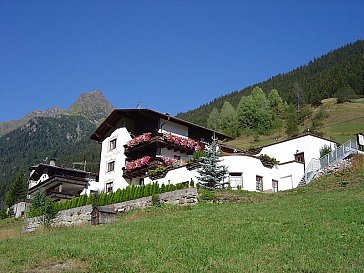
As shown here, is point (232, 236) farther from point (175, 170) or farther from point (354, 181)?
point (175, 170)

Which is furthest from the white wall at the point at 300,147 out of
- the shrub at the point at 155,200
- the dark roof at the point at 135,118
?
the shrub at the point at 155,200

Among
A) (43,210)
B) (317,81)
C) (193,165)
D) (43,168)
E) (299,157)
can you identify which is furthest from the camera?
(317,81)

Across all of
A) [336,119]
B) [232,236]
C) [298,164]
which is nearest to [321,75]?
[336,119]

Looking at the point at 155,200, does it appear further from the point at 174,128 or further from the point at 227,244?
the point at 227,244

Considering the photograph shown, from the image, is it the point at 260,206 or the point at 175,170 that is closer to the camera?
the point at 260,206

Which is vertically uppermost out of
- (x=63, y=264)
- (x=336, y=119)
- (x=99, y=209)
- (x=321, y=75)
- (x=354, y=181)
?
(x=321, y=75)

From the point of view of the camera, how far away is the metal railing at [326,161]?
34.7 m

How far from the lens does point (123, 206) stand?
3294cm

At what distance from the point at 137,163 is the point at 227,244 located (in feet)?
85.5

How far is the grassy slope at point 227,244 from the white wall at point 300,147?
13202mm

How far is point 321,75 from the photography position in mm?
151375

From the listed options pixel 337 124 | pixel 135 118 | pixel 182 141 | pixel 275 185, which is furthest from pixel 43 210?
pixel 337 124

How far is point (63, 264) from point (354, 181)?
21.3 m

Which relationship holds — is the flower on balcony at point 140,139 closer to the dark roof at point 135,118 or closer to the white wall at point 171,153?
the white wall at point 171,153
